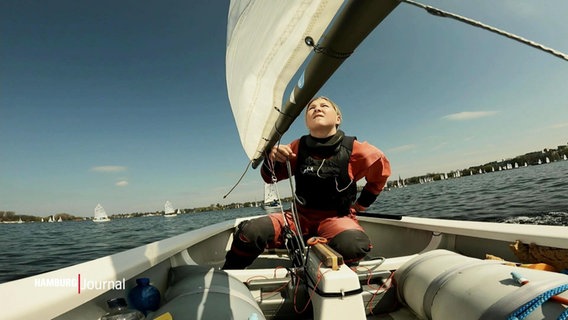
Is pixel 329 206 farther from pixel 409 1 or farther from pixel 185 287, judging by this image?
pixel 409 1

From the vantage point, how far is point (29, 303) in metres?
1.03

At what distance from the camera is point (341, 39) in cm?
111

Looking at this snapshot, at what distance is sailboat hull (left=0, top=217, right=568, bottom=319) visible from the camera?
119 centimetres

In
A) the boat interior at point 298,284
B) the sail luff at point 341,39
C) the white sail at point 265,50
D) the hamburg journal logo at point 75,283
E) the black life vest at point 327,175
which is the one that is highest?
the white sail at point 265,50

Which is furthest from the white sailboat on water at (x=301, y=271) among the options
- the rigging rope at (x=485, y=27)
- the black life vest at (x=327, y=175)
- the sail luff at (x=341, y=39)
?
the black life vest at (x=327, y=175)

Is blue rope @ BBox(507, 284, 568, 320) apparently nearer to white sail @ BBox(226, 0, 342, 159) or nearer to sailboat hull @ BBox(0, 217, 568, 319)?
sailboat hull @ BBox(0, 217, 568, 319)

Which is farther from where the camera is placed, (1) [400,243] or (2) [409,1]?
(1) [400,243]

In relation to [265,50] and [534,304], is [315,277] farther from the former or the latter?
[265,50]

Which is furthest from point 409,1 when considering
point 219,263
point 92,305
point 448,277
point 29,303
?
point 219,263

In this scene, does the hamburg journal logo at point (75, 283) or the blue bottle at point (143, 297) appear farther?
the blue bottle at point (143, 297)

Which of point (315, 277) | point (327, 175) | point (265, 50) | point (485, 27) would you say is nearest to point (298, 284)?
point (315, 277)

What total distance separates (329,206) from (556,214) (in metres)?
10.2

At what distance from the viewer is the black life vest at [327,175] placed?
2.78 meters

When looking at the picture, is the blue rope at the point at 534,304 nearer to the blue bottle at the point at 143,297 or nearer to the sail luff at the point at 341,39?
the sail luff at the point at 341,39
